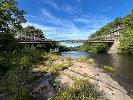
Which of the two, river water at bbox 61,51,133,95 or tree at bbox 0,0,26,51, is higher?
tree at bbox 0,0,26,51

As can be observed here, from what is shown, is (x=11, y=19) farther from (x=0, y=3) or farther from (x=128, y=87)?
(x=128, y=87)

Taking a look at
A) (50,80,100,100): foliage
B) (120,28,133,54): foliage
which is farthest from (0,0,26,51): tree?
(120,28,133,54): foliage

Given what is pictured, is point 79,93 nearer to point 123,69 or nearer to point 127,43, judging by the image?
point 123,69

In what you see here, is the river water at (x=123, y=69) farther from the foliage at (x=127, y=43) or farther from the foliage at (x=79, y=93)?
the foliage at (x=127, y=43)

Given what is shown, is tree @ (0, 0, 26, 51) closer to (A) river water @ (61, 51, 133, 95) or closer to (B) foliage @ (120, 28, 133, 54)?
(A) river water @ (61, 51, 133, 95)

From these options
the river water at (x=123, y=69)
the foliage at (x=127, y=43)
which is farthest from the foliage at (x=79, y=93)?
the foliage at (x=127, y=43)

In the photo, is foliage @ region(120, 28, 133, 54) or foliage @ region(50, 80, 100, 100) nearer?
foliage @ region(50, 80, 100, 100)

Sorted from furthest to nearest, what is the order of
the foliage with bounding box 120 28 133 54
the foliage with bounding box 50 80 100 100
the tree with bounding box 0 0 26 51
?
1. the foliage with bounding box 120 28 133 54
2. the tree with bounding box 0 0 26 51
3. the foliage with bounding box 50 80 100 100

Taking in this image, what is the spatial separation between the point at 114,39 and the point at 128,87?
105 m

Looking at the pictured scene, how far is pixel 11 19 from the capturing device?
73.6 ft

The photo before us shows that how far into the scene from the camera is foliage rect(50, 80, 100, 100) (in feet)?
47.9

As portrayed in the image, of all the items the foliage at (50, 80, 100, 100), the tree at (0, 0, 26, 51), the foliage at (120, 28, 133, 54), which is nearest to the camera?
the foliage at (50, 80, 100, 100)

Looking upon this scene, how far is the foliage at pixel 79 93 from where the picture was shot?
14.6 metres

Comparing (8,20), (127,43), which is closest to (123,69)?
(8,20)
